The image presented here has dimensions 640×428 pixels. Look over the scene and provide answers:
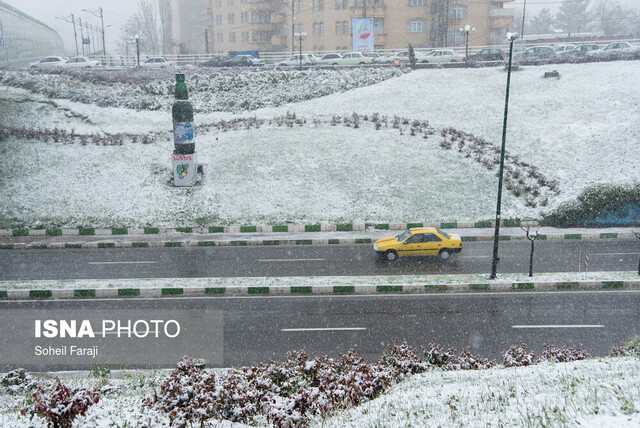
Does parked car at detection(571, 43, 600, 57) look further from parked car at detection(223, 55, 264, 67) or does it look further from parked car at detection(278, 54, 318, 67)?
parked car at detection(223, 55, 264, 67)

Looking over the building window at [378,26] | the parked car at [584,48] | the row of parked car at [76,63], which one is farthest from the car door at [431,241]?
the building window at [378,26]

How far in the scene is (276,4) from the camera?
71.5 meters

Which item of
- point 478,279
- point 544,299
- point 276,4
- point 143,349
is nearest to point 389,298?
point 478,279

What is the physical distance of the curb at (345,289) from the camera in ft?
49.1

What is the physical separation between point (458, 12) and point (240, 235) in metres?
51.2

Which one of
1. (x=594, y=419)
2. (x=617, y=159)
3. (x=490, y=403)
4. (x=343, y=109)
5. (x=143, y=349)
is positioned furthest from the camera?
(x=343, y=109)

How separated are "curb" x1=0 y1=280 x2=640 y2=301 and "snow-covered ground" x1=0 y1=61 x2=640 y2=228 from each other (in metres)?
6.96

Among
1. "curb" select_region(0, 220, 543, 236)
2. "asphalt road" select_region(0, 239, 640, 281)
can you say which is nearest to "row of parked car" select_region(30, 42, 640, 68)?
"curb" select_region(0, 220, 543, 236)

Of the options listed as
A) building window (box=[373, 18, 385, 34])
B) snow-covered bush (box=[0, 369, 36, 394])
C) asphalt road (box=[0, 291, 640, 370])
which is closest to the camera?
snow-covered bush (box=[0, 369, 36, 394])

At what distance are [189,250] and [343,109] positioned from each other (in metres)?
16.2

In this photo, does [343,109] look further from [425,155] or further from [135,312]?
[135,312]

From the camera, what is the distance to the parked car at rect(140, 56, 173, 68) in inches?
1950

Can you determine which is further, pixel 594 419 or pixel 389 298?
pixel 389 298

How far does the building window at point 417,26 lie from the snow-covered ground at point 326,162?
100.0 feet
